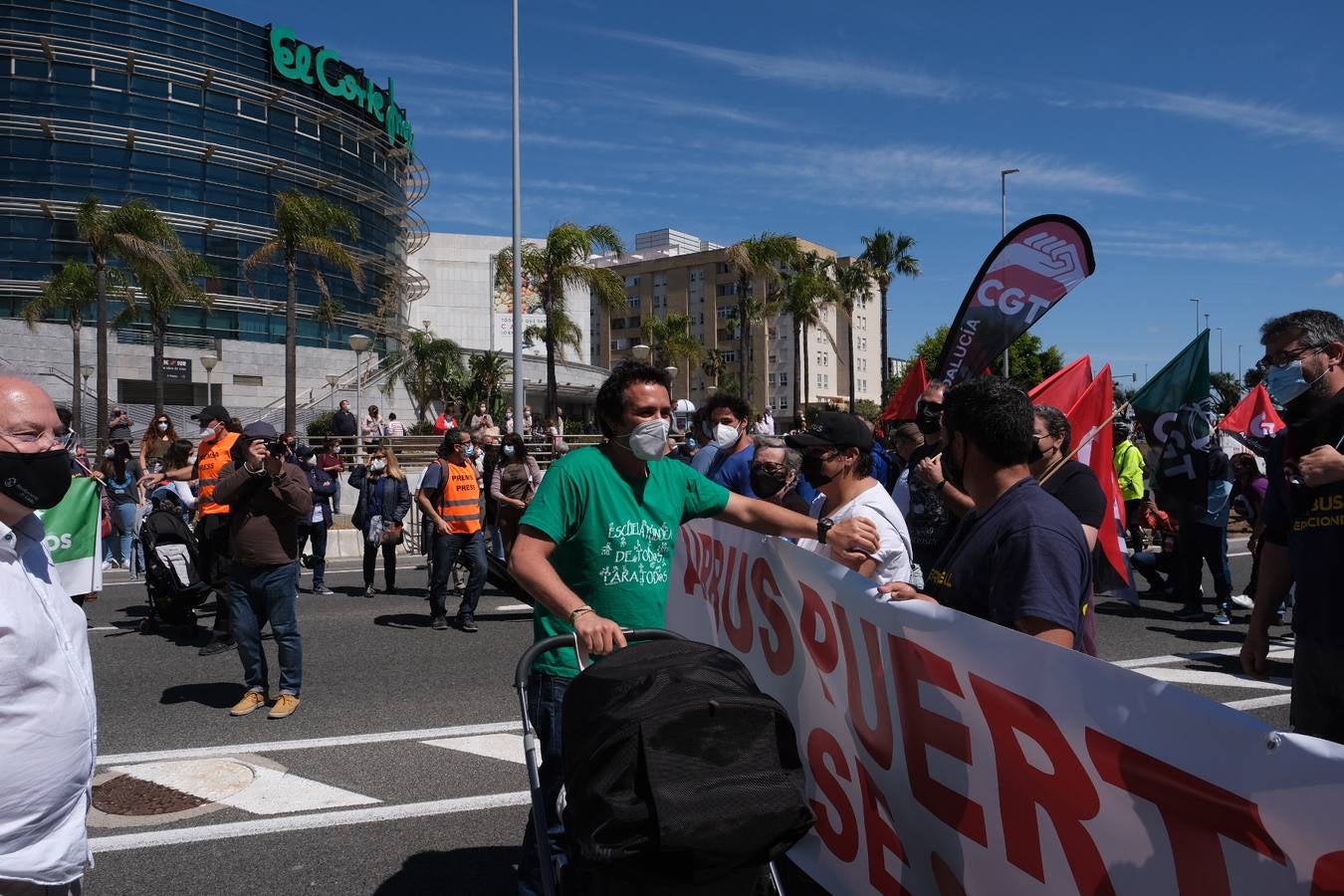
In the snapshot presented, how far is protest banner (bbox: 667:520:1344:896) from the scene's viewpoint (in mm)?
1921

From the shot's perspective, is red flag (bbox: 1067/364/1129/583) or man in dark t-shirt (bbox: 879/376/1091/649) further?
red flag (bbox: 1067/364/1129/583)

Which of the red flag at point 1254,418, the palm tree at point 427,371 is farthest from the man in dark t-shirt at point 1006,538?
the palm tree at point 427,371

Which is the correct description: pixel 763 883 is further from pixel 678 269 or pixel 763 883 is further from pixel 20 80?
pixel 678 269

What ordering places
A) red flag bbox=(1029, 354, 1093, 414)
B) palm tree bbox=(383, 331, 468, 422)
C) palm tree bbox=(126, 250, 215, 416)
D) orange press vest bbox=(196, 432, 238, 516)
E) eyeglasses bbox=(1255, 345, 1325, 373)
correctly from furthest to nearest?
palm tree bbox=(383, 331, 468, 422), palm tree bbox=(126, 250, 215, 416), orange press vest bbox=(196, 432, 238, 516), red flag bbox=(1029, 354, 1093, 414), eyeglasses bbox=(1255, 345, 1325, 373)

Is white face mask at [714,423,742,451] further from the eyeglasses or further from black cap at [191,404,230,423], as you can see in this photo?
the eyeglasses

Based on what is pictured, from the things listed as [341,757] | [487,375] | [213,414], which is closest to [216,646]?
[213,414]

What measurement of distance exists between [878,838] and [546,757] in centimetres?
105

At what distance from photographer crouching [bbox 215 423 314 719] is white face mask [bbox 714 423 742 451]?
3103 mm

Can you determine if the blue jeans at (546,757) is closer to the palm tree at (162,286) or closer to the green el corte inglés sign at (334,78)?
the palm tree at (162,286)

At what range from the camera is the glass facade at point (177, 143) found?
162ft

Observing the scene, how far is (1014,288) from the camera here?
6.95m

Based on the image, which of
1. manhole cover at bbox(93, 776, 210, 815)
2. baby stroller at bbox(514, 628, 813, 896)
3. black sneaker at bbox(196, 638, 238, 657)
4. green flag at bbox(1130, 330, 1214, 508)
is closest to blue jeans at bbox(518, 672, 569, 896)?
baby stroller at bbox(514, 628, 813, 896)

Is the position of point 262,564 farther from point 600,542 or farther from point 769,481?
point 600,542

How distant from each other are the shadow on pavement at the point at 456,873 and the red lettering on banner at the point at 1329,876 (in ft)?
9.89
